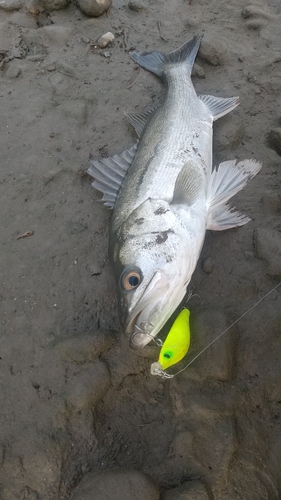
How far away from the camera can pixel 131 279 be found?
9.50 feet

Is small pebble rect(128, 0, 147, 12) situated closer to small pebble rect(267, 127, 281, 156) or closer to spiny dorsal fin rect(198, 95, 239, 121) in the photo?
spiny dorsal fin rect(198, 95, 239, 121)

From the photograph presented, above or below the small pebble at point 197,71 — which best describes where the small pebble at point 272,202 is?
below

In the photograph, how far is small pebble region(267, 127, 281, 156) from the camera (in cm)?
404

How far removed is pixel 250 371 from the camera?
2.88 meters

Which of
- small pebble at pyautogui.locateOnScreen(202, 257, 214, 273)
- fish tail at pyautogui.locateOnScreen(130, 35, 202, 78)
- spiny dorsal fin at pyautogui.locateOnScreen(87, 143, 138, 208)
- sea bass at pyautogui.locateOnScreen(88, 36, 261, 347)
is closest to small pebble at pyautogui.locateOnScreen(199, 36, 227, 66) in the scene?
fish tail at pyautogui.locateOnScreen(130, 35, 202, 78)

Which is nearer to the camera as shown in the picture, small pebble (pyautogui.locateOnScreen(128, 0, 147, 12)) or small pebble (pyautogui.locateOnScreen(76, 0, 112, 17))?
small pebble (pyautogui.locateOnScreen(76, 0, 112, 17))

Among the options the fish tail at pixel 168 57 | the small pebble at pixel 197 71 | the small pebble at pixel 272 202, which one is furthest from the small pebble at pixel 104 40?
the small pebble at pixel 272 202

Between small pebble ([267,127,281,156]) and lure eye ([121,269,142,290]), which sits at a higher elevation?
small pebble ([267,127,281,156])

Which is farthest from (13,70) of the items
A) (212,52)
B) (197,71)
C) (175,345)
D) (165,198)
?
(175,345)

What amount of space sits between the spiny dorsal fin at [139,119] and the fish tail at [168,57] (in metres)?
0.75

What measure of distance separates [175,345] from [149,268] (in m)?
0.57

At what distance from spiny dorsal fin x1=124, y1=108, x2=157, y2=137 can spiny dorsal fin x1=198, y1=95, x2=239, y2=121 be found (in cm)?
61

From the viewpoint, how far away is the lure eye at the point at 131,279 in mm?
2870

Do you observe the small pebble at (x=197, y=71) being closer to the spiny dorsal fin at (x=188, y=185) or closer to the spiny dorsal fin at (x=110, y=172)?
the spiny dorsal fin at (x=110, y=172)
